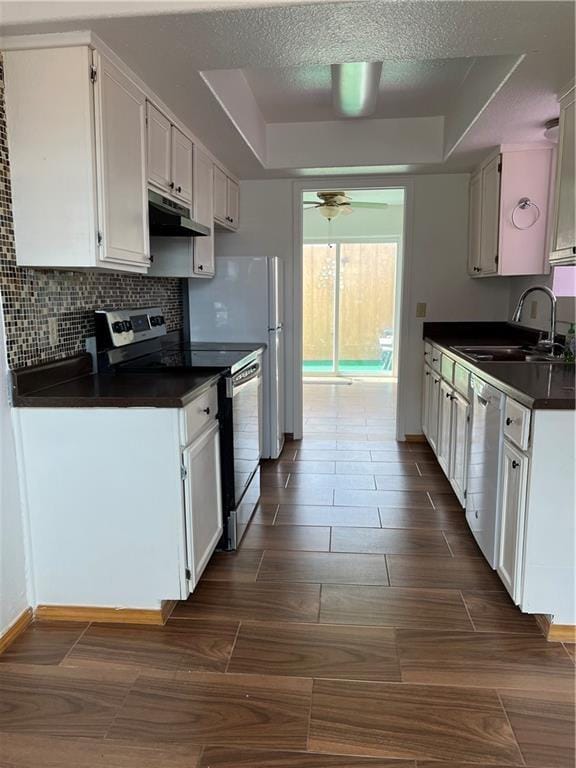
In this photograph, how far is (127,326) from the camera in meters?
2.72

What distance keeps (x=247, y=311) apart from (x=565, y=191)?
6.93ft

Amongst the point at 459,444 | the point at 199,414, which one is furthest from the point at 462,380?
the point at 199,414

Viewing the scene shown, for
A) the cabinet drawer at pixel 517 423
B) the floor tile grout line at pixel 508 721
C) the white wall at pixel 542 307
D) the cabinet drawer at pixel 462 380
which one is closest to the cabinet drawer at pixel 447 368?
the cabinet drawer at pixel 462 380

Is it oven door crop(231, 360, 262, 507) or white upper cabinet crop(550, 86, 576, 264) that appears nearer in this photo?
white upper cabinet crop(550, 86, 576, 264)

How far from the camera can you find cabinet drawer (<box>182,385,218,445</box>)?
192 cm

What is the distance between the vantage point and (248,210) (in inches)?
167

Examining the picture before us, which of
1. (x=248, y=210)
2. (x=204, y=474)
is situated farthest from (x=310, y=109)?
(x=204, y=474)

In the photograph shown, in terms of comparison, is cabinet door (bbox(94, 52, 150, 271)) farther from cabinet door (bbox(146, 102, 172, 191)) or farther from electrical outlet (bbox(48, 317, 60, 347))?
electrical outlet (bbox(48, 317, 60, 347))

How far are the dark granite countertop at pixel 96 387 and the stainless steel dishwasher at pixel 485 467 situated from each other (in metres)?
1.22

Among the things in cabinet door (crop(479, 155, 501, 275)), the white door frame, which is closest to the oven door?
the white door frame

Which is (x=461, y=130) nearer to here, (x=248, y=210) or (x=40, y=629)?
(x=248, y=210)

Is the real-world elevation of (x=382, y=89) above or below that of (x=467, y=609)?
above

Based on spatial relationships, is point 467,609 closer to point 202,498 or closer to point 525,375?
point 525,375

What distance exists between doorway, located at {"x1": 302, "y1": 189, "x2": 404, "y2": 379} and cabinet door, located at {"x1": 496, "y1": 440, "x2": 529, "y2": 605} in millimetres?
5501
